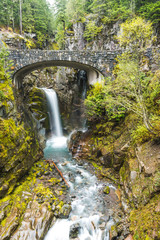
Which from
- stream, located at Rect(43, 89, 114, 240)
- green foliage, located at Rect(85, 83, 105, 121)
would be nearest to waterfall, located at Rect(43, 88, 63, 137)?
stream, located at Rect(43, 89, 114, 240)

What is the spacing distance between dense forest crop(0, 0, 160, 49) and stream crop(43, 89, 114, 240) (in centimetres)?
1957

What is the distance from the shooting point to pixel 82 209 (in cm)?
693

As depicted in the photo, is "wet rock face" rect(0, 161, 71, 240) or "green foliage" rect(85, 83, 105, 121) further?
"green foliage" rect(85, 83, 105, 121)

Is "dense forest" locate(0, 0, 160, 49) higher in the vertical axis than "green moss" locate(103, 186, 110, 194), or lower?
higher

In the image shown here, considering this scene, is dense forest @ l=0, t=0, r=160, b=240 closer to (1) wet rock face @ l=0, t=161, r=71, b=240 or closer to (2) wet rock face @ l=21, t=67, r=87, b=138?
(1) wet rock face @ l=0, t=161, r=71, b=240

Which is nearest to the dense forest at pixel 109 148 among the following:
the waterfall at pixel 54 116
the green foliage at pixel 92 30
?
the waterfall at pixel 54 116

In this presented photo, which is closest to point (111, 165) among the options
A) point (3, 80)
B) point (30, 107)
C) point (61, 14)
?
point (3, 80)

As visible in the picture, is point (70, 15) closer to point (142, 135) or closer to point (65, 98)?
point (65, 98)

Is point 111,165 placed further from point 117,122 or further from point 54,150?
point 54,150

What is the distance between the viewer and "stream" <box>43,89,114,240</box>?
18.6 feet

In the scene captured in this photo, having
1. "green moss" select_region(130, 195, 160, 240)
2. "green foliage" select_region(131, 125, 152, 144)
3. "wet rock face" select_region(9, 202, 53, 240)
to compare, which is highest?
"green foliage" select_region(131, 125, 152, 144)

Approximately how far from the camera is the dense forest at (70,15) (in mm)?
18342

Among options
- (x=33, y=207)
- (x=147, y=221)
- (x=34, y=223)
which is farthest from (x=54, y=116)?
(x=147, y=221)

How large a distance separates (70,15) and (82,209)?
94.2ft
